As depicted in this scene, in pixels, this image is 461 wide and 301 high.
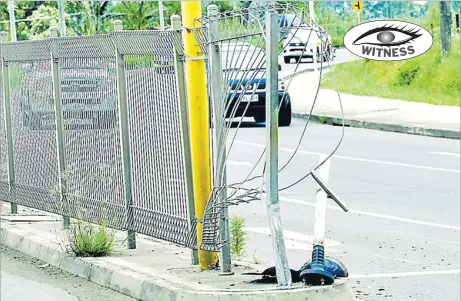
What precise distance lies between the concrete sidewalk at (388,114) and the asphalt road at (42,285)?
11840mm

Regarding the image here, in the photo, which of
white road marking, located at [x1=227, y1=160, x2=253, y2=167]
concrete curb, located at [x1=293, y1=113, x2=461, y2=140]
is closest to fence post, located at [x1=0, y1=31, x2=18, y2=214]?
white road marking, located at [x1=227, y1=160, x2=253, y2=167]

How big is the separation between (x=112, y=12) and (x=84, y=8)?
3.48m

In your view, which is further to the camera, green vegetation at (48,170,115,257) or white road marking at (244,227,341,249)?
white road marking at (244,227,341,249)

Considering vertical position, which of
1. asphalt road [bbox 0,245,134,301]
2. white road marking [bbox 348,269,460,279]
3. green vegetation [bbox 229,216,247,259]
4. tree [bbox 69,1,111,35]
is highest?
tree [bbox 69,1,111,35]

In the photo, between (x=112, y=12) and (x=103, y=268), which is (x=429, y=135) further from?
(x=112, y=12)

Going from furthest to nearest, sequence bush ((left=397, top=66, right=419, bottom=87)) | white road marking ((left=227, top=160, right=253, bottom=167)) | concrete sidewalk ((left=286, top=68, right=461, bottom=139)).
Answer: bush ((left=397, top=66, right=419, bottom=87)) < concrete sidewalk ((left=286, top=68, right=461, bottom=139)) < white road marking ((left=227, top=160, right=253, bottom=167))

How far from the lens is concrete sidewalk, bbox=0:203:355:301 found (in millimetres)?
7932

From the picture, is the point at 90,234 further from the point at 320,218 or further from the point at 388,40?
the point at 388,40

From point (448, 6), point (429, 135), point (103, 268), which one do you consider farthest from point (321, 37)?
point (448, 6)

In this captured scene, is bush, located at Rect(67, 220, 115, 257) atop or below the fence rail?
below

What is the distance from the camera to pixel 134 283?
9086 millimetres

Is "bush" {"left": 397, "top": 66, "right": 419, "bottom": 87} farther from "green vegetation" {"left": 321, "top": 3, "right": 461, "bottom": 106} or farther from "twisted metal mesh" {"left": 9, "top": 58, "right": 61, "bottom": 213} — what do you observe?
"twisted metal mesh" {"left": 9, "top": 58, "right": 61, "bottom": 213}

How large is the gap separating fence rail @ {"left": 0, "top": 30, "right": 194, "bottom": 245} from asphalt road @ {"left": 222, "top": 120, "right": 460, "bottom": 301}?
3.34 ft

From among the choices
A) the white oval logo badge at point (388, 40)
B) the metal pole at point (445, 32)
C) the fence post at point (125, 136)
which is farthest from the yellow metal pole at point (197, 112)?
the metal pole at point (445, 32)
